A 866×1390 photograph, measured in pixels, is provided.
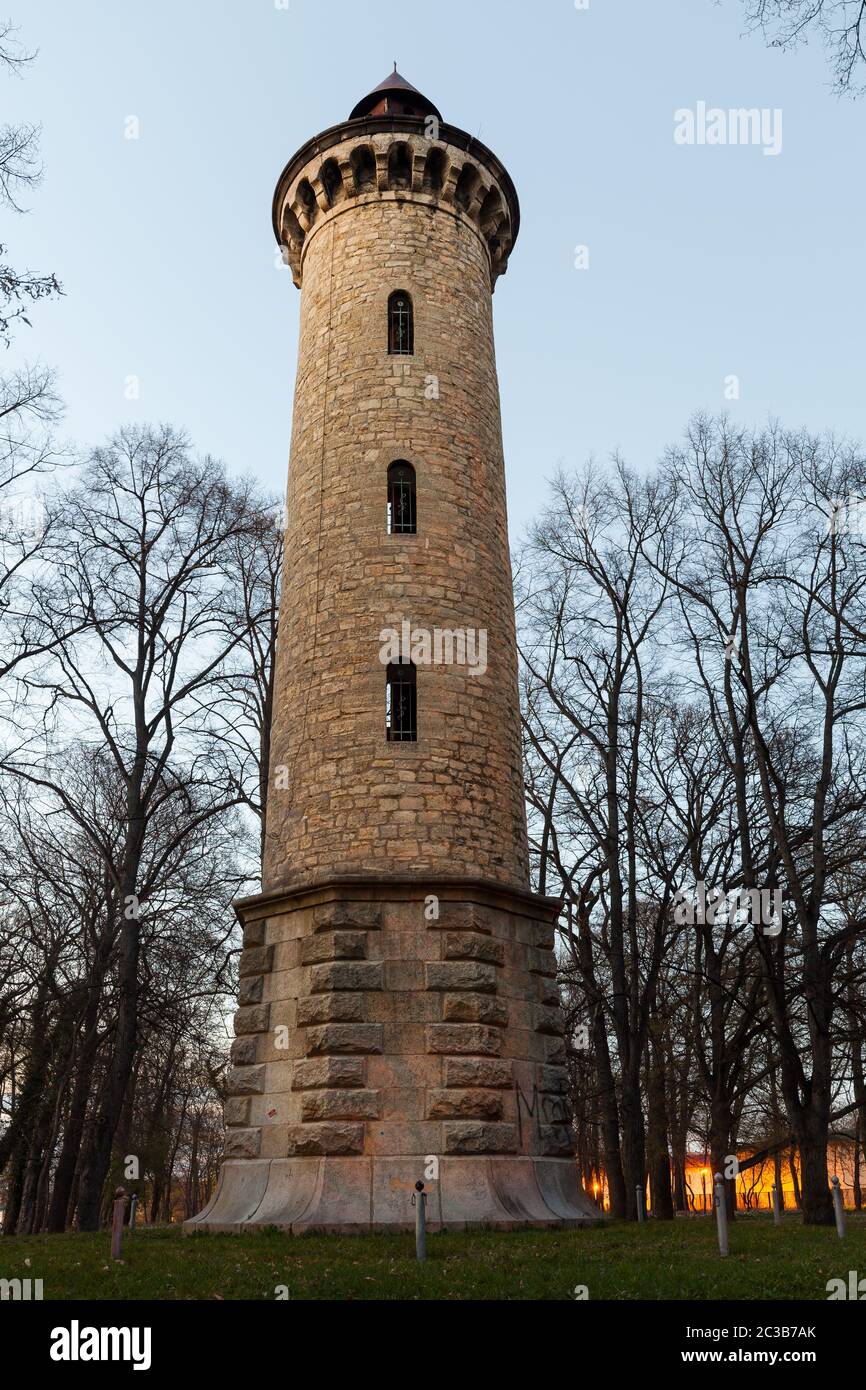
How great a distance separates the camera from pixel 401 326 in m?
17.8

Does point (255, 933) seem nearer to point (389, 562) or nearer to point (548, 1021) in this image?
point (548, 1021)

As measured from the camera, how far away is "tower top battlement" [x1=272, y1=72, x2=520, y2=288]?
60.9 ft

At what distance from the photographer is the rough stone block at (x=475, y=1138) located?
1272cm

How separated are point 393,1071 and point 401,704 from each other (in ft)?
16.3

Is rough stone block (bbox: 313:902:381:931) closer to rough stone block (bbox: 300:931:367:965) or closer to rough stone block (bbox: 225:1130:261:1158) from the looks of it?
rough stone block (bbox: 300:931:367:965)

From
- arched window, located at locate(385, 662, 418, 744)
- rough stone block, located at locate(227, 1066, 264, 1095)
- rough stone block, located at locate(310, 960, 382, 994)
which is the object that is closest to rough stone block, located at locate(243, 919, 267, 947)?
rough stone block, located at locate(310, 960, 382, 994)

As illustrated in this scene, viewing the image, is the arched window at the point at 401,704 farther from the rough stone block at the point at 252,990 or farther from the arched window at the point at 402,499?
the rough stone block at the point at 252,990

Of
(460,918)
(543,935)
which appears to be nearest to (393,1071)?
(460,918)

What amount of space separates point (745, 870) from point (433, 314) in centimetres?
1145

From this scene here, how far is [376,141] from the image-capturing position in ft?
60.6

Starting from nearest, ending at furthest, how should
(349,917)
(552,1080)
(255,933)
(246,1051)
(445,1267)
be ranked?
(445,1267) < (349,917) < (246,1051) < (552,1080) < (255,933)

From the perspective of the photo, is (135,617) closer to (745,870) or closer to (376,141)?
(376,141)

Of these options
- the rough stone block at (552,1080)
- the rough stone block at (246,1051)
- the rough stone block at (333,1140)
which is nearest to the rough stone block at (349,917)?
the rough stone block at (246,1051)
